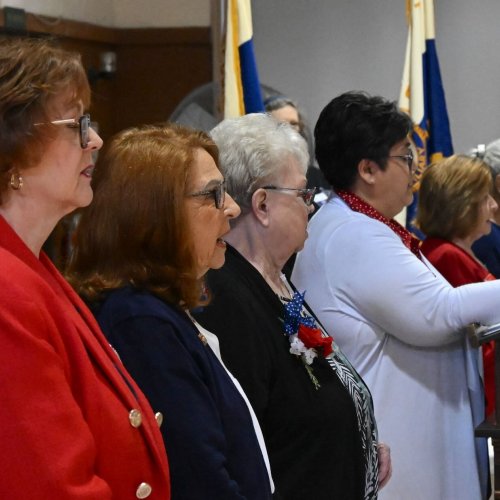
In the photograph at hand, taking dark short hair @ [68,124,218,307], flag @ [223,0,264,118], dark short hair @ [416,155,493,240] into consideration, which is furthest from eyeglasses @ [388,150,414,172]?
flag @ [223,0,264,118]

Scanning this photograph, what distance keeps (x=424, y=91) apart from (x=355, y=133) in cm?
268

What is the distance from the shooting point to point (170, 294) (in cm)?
169

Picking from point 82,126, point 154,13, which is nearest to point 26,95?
point 82,126

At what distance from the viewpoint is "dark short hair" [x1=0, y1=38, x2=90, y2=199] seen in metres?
1.31

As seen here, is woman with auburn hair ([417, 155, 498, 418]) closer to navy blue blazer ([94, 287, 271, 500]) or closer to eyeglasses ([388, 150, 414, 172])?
eyeglasses ([388, 150, 414, 172])

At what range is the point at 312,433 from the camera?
6.56 feet


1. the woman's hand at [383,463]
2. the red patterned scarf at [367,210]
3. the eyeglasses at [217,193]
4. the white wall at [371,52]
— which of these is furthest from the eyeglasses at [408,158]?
the white wall at [371,52]

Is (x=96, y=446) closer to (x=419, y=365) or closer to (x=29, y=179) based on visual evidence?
(x=29, y=179)

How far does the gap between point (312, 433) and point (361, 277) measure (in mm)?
623

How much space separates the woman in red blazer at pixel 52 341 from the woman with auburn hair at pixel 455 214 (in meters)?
2.04

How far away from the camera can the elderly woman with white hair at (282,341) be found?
1983 millimetres

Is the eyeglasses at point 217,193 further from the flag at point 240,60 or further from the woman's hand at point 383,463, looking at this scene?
the flag at point 240,60

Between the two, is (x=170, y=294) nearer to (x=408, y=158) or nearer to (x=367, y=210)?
(x=367, y=210)

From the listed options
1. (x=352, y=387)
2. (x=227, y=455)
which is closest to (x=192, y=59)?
(x=352, y=387)
